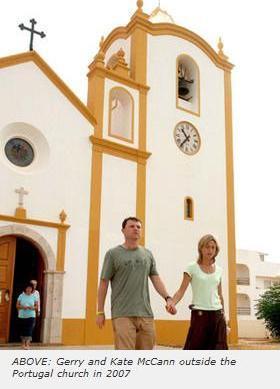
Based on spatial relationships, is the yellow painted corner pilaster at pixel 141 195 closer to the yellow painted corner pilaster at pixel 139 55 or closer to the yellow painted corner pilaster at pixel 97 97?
the yellow painted corner pilaster at pixel 97 97

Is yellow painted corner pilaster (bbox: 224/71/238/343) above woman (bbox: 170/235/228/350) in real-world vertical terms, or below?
above

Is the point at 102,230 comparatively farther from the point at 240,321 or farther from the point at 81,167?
the point at 240,321

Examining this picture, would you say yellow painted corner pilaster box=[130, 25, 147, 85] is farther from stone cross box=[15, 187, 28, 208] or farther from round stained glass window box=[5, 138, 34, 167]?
stone cross box=[15, 187, 28, 208]

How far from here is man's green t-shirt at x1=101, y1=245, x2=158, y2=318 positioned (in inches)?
186

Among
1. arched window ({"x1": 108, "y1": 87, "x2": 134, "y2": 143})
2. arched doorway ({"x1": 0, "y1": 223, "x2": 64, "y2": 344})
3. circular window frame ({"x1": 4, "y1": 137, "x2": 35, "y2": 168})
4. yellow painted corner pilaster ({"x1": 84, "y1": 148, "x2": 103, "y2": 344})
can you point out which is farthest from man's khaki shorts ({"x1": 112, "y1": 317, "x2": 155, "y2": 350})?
arched window ({"x1": 108, "y1": 87, "x2": 134, "y2": 143})

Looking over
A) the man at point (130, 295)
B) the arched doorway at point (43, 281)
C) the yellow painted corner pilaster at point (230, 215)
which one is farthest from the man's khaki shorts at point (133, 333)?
the yellow painted corner pilaster at point (230, 215)

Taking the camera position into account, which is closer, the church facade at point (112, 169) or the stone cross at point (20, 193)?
the stone cross at point (20, 193)

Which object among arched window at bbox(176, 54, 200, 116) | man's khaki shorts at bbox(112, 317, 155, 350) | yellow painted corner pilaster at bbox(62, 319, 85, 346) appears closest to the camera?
man's khaki shorts at bbox(112, 317, 155, 350)

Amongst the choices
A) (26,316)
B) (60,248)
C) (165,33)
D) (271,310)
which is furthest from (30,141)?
(271,310)

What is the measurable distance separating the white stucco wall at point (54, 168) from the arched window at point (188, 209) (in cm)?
378

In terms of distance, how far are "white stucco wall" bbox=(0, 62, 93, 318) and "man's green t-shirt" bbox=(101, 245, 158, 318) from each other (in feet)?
24.7

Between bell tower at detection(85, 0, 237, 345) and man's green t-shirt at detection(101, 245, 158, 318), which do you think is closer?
man's green t-shirt at detection(101, 245, 158, 318)

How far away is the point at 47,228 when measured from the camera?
484 inches

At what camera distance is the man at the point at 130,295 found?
470cm
